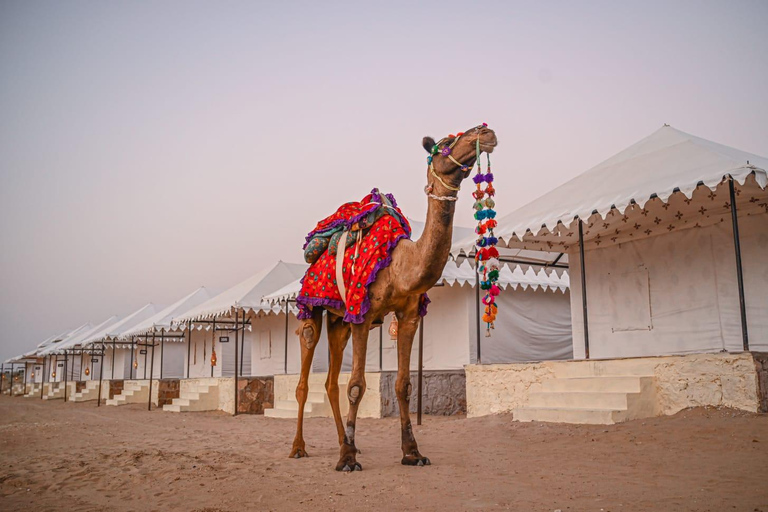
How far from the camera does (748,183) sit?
857cm

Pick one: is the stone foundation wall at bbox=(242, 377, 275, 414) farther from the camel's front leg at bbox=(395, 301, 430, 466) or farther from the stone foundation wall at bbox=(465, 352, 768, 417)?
the camel's front leg at bbox=(395, 301, 430, 466)

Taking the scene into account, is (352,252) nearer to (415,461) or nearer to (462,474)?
(415,461)

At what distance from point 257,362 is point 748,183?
1850 centimetres

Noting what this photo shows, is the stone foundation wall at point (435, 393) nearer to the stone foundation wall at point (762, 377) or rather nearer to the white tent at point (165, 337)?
the stone foundation wall at point (762, 377)

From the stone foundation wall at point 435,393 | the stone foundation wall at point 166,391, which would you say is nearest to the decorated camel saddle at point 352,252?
the stone foundation wall at point 435,393

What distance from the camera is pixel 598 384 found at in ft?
26.2

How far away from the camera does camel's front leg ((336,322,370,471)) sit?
5.62 meters

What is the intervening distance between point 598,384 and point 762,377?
189 centimetres

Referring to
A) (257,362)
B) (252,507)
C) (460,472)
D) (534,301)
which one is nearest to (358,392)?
(460,472)

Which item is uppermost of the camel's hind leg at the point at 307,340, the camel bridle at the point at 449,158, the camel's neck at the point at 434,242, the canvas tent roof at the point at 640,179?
the canvas tent roof at the point at 640,179

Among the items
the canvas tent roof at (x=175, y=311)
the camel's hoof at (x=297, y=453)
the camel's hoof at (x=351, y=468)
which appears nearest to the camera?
the camel's hoof at (x=351, y=468)

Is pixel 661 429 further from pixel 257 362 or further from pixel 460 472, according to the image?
pixel 257 362

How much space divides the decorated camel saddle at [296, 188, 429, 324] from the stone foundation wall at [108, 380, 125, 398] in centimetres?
2829

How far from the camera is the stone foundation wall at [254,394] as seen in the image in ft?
58.5
